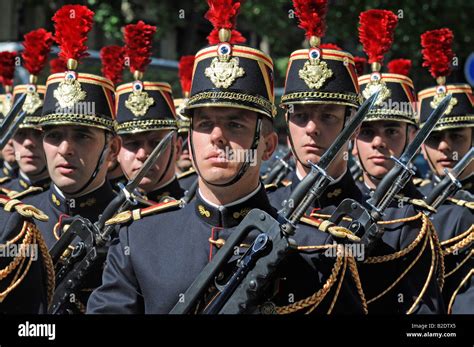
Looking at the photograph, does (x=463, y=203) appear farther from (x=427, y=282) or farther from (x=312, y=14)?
(x=312, y=14)

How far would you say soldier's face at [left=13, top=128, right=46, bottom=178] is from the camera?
849cm

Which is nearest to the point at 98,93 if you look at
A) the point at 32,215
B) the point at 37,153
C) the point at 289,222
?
Result: the point at 32,215

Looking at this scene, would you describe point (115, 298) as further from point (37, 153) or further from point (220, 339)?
point (37, 153)

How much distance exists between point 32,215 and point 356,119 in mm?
1881

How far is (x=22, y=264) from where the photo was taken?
507 centimetres

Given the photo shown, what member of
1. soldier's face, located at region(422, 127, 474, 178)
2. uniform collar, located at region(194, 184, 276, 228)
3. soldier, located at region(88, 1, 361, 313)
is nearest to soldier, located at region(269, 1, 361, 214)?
soldier, located at region(88, 1, 361, 313)

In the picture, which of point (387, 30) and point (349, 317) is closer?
point (349, 317)

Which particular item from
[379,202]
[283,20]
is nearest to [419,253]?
[379,202]

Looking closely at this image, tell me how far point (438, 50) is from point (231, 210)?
3511 mm

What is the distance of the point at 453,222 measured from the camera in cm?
688

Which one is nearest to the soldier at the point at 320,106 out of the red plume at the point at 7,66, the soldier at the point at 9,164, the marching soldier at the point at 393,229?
the marching soldier at the point at 393,229

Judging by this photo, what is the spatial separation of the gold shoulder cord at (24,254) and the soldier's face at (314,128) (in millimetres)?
1551

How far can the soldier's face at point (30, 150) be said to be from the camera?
849cm

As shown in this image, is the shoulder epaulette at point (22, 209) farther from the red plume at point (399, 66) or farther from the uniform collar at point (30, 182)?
the red plume at point (399, 66)
